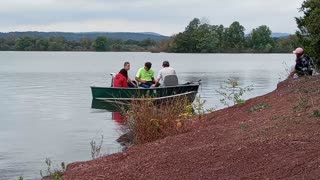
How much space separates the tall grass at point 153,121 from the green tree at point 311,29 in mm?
4269

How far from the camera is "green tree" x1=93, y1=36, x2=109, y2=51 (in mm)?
137700

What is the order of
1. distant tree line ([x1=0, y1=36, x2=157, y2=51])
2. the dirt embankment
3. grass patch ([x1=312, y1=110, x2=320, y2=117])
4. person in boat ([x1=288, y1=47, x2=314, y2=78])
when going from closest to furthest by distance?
1. the dirt embankment
2. grass patch ([x1=312, y1=110, x2=320, y2=117])
3. person in boat ([x1=288, y1=47, x2=314, y2=78])
4. distant tree line ([x1=0, y1=36, x2=157, y2=51])

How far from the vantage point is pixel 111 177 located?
28.2ft

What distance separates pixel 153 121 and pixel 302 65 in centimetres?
806

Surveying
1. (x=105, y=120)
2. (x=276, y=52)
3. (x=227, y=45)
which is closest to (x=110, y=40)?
(x=227, y=45)

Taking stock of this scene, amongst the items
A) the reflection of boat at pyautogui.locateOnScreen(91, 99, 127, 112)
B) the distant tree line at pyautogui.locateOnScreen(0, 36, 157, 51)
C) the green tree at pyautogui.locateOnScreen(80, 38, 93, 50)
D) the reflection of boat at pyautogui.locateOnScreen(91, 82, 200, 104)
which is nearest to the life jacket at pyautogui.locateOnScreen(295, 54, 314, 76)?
the reflection of boat at pyautogui.locateOnScreen(91, 82, 200, 104)

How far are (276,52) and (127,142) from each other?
12914 cm

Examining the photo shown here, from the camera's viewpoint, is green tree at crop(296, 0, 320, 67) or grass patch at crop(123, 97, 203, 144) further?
green tree at crop(296, 0, 320, 67)

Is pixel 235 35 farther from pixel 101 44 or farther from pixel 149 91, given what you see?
pixel 149 91

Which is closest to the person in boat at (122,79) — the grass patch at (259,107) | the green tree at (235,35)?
the grass patch at (259,107)

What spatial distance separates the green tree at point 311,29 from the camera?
15320mm

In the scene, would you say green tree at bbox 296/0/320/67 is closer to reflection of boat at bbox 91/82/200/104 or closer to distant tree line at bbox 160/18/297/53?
reflection of boat at bbox 91/82/200/104

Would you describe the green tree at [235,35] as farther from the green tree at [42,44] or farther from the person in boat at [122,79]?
the person in boat at [122,79]

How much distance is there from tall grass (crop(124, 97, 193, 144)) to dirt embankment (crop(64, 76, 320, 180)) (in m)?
0.83
